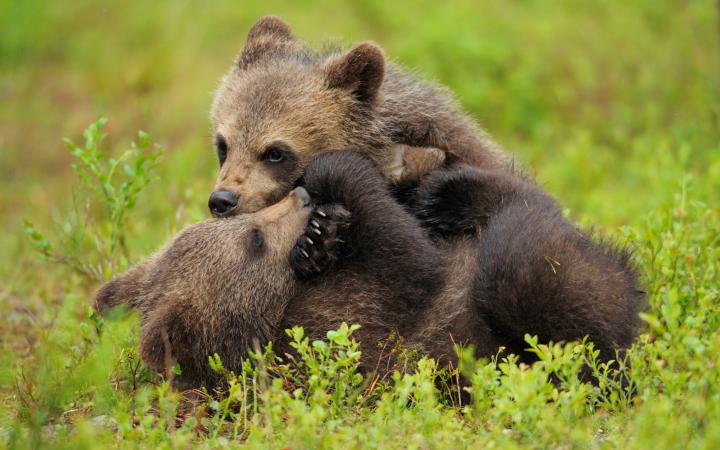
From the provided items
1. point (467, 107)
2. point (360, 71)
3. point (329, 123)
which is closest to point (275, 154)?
point (329, 123)

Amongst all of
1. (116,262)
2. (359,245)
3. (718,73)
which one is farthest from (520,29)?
(359,245)

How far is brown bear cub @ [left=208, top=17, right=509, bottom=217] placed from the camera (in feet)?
22.5

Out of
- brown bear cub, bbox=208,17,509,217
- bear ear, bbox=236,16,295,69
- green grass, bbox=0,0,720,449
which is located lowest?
green grass, bbox=0,0,720,449

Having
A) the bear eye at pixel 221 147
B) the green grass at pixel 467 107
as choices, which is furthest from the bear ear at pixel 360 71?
the green grass at pixel 467 107

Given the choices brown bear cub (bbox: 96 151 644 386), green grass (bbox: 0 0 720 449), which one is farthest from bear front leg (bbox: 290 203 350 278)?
green grass (bbox: 0 0 720 449)

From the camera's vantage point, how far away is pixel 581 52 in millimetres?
13906

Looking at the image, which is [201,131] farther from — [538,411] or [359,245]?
[538,411]

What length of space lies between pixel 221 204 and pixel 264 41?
6.51 ft

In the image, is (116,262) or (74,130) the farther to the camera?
(74,130)

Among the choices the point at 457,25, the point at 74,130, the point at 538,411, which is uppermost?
the point at 457,25

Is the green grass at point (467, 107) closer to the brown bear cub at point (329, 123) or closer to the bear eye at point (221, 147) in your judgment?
the bear eye at point (221, 147)

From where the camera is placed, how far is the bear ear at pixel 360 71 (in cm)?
706

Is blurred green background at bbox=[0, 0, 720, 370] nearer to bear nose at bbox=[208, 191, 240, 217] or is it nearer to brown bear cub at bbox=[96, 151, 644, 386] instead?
bear nose at bbox=[208, 191, 240, 217]

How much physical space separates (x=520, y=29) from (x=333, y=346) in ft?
33.9
